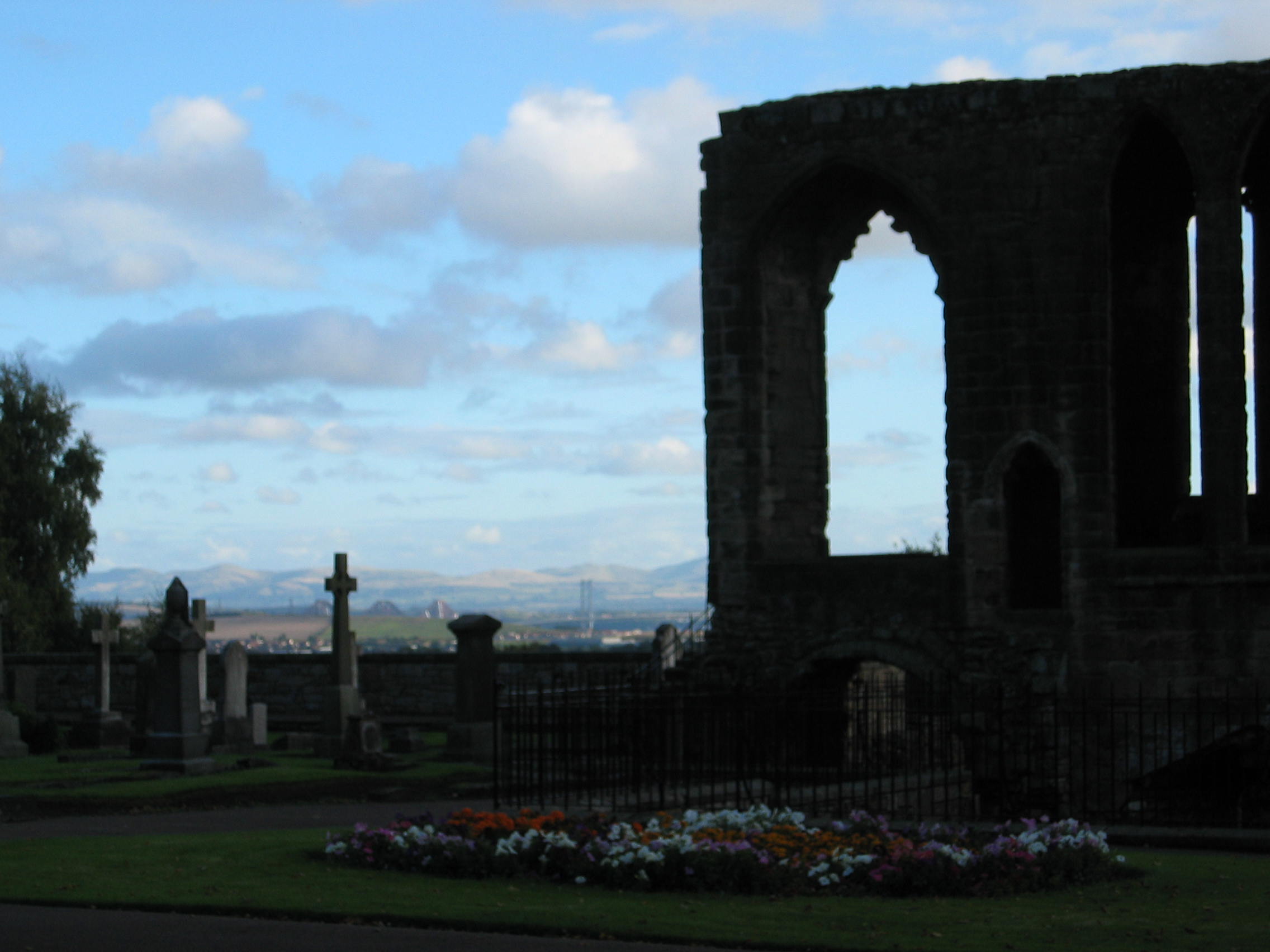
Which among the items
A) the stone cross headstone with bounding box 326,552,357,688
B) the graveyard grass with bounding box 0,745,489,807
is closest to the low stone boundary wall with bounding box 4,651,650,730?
the stone cross headstone with bounding box 326,552,357,688

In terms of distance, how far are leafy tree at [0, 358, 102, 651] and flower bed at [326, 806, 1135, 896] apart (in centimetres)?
3479

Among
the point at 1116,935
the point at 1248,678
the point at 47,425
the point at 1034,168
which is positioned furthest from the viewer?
the point at 47,425

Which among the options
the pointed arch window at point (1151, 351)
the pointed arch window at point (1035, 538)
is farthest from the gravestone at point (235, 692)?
the pointed arch window at point (1151, 351)

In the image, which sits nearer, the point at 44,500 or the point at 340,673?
the point at 340,673

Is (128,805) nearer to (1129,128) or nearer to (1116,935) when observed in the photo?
(1116,935)

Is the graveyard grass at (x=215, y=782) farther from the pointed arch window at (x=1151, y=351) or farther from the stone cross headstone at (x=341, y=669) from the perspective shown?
the pointed arch window at (x=1151, y=351)

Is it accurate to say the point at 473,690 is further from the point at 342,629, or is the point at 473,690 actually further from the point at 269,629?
the point at 269,629

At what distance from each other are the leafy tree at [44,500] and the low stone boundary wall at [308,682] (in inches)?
457

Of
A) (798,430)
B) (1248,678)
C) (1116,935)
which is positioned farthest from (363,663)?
(1116,935)

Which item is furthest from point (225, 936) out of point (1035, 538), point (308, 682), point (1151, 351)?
point (308, 682)

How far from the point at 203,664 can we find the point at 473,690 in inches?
142

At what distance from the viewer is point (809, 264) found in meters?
23.1

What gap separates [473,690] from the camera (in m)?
23.8

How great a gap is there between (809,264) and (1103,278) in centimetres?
392
